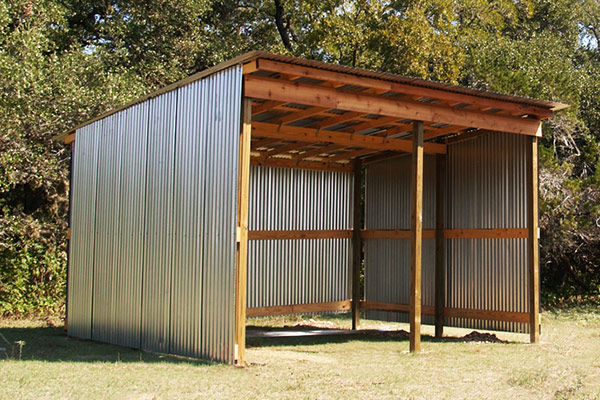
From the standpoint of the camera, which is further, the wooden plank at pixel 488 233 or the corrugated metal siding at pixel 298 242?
the corrugated metal siding at pixel 298 242

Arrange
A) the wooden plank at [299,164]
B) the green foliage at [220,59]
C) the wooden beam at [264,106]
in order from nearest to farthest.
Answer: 1. the wooden beam at [264,106]
2. the wooden plank at [299,164]
3. the green foliage at [220,59]

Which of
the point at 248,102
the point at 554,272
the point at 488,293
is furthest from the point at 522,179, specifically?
the point at 554,272

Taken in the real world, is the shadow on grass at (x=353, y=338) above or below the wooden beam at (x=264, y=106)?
below

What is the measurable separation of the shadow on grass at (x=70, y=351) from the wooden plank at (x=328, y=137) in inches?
143

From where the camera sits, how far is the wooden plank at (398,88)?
7909 mm

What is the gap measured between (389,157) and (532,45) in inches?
293

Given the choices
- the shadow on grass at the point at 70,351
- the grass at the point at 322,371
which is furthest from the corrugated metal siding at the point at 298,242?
the shadow on grass at the point at 70,351

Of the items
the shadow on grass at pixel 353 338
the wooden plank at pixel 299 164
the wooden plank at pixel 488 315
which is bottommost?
the shadow on grass at pixel 353 338

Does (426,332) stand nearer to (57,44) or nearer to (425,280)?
(425,280)

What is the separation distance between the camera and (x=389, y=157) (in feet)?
42.8

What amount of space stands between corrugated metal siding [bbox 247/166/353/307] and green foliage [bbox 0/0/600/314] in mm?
4323

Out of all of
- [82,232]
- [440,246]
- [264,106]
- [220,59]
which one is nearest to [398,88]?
[264,106]

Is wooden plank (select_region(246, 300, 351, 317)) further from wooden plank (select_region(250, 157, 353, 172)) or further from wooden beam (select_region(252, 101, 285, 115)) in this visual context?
wooden beam (select_region(252, 101, 285, 115))

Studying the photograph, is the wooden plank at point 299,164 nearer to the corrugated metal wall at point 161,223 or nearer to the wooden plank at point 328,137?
the wooden plank at point 328,137
